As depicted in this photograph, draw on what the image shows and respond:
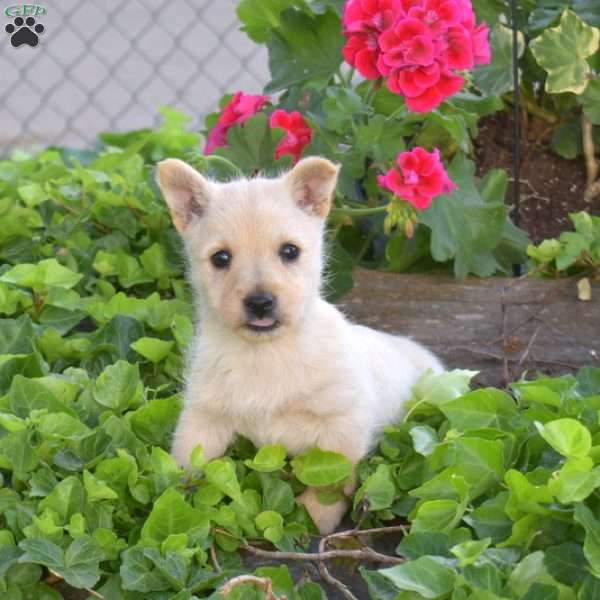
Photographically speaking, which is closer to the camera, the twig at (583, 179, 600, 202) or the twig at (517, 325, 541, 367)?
the twig at (517, 325, 541, 367)

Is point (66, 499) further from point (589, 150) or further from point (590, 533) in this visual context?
point (589, 150)

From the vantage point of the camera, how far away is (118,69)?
10.4 m

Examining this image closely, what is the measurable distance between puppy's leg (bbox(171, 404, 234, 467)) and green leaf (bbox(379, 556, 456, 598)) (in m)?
0.86

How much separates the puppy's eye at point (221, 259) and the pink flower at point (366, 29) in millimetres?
1082

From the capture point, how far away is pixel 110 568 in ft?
9.89

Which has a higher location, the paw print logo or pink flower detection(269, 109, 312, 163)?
the paw print logo

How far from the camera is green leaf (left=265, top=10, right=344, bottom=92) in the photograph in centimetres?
465

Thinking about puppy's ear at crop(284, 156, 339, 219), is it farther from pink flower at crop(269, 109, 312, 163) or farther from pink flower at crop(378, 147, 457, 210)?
pink flower at crop(269, 109, 312, 163)


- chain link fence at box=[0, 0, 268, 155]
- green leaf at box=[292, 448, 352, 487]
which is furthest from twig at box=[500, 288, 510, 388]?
chain link fence at box=[0, 0, 268, 155]

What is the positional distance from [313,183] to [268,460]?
739 mm

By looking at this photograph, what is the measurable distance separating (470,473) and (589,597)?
1.62ft

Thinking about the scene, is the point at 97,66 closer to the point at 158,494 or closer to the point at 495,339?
the point at 495,339

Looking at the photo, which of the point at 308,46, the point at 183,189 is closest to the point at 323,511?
the point at 183,189

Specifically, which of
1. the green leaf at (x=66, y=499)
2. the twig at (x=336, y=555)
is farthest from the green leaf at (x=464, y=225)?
the green leaf at (x=66, y=499)
